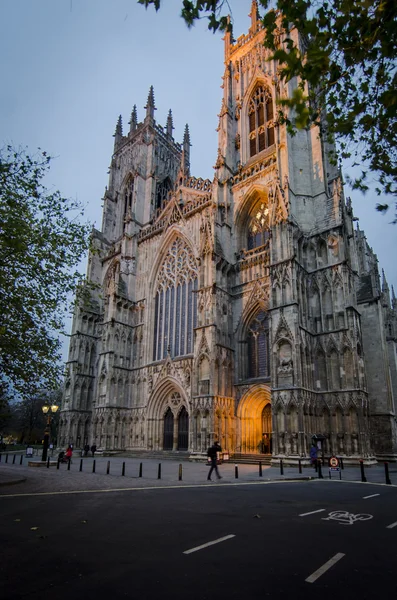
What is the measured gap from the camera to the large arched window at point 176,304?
3087 cm

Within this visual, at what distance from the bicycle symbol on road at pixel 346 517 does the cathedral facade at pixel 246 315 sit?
12963mm

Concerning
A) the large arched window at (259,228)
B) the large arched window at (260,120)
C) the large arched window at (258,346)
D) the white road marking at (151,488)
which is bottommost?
the white road marking at (151,488)

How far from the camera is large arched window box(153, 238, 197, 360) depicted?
3087 cm

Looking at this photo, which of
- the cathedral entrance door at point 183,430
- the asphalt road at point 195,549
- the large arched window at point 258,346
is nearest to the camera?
the asphalt road at point 195,549

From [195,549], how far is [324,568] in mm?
1676

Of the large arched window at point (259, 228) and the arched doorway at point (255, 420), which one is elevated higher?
the large arched window at point (259, 228)

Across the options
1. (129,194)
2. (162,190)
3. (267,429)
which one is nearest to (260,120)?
(162,190)

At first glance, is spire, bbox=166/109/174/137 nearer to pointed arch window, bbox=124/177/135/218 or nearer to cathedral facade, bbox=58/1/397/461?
pointed arch window, bbox=124/177/135/218

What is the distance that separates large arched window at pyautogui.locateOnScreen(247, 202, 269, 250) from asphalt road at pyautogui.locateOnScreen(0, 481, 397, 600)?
21.9m

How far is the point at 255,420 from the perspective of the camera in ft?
84.5

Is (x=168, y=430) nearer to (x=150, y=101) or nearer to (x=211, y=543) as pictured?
(x=211, y=543)

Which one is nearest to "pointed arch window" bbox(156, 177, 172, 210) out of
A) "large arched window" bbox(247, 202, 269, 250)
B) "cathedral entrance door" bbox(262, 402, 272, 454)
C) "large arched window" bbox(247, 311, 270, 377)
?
"large arched window" bbox(247, 202, 269, 250)

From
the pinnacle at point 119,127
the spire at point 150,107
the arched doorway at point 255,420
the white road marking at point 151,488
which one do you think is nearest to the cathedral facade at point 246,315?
the arched doorway at point 255,420

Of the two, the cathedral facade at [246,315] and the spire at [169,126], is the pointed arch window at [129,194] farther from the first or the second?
the spire at [169,126]
